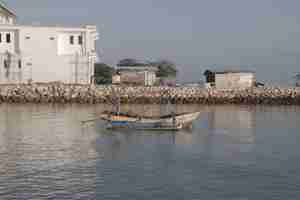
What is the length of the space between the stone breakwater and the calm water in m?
18.5

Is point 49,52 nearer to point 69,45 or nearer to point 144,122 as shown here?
point 69,45

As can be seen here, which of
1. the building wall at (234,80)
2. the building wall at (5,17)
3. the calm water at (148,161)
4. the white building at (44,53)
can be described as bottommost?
the calm water at (148,161)

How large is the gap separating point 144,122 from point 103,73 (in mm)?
47673

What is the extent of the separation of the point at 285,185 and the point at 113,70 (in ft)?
210

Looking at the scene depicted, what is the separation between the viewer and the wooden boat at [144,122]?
117ft

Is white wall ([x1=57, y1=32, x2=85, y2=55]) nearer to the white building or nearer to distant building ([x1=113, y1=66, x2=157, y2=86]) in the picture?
the white building

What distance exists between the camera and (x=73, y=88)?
6012cm

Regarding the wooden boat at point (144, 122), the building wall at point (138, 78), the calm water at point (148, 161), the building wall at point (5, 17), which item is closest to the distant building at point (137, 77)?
the building wall at point (138, 78)

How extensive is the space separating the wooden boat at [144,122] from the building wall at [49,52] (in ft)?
85.7

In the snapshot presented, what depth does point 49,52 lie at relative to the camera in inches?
2411

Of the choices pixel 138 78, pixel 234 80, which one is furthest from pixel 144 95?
pixel 234 80

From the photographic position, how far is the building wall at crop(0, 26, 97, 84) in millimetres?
61031

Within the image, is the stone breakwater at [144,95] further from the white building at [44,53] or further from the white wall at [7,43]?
the white wall at [7,43]

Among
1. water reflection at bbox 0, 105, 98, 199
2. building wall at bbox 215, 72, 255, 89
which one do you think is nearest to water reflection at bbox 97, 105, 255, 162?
water reflection at bbox 0, 105, 98, 199
